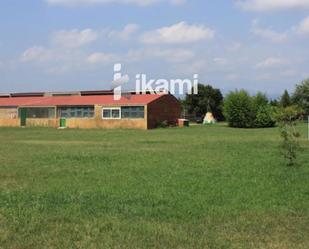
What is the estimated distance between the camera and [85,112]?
5806cm

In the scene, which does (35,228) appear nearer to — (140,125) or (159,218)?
(159,218)

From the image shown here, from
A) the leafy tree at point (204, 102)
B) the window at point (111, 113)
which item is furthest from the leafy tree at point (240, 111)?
the leafy tree at point (204, 102)

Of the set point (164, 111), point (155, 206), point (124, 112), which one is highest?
point (164, 111)

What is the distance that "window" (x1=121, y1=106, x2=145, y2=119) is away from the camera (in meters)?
54.7

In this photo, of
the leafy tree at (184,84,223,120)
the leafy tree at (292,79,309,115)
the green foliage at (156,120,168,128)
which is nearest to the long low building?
the green foliage at (156,120,168,128)

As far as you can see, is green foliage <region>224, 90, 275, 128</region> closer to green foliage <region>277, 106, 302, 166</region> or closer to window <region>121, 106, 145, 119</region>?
window <region>121, 106, 145, 119</region>

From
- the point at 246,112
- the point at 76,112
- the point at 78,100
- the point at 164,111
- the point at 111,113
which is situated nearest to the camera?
the point at 111,113

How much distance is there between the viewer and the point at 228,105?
57781 mm

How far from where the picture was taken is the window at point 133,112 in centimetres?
5472

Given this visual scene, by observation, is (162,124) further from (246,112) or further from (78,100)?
(78,100)

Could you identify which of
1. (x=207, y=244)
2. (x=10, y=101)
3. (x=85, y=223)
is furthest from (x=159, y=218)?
(x=10, y=101)

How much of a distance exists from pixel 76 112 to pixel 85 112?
4.22ft

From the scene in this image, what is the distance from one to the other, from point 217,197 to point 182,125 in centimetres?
5066

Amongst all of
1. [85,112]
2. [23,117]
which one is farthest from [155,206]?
[23,117]
